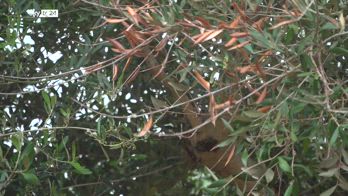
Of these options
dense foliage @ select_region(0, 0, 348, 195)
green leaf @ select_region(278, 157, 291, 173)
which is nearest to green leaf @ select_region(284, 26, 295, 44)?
dense foliage @ select_region(0, 0, 348, 195)

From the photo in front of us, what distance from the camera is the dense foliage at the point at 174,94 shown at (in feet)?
6.76

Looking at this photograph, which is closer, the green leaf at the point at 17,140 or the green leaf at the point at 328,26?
the green leaf at the point at 328,26

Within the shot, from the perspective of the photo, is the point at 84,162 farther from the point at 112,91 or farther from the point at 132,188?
the point at 112,91

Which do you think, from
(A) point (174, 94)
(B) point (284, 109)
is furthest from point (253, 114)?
(A) point (174, 94)

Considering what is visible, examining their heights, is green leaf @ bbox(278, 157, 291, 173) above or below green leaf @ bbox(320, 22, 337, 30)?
below

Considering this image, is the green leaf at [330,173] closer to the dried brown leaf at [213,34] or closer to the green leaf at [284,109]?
the green leaf at [284,109]

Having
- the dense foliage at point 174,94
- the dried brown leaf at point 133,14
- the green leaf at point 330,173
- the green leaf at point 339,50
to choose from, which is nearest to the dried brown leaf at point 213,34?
the dense foliage at point 174,94

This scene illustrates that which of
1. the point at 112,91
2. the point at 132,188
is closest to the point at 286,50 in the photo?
the point at 112,91

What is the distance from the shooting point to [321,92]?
7.52ft

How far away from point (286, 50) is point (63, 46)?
1.48 m

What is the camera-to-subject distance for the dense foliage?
2061mm

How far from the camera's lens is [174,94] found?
10.4 ft

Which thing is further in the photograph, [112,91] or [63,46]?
[63,46]

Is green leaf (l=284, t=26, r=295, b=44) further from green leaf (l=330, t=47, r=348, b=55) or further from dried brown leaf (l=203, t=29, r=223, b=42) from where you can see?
dried brown leaf (l=203, t=29, r=223, b=42)
